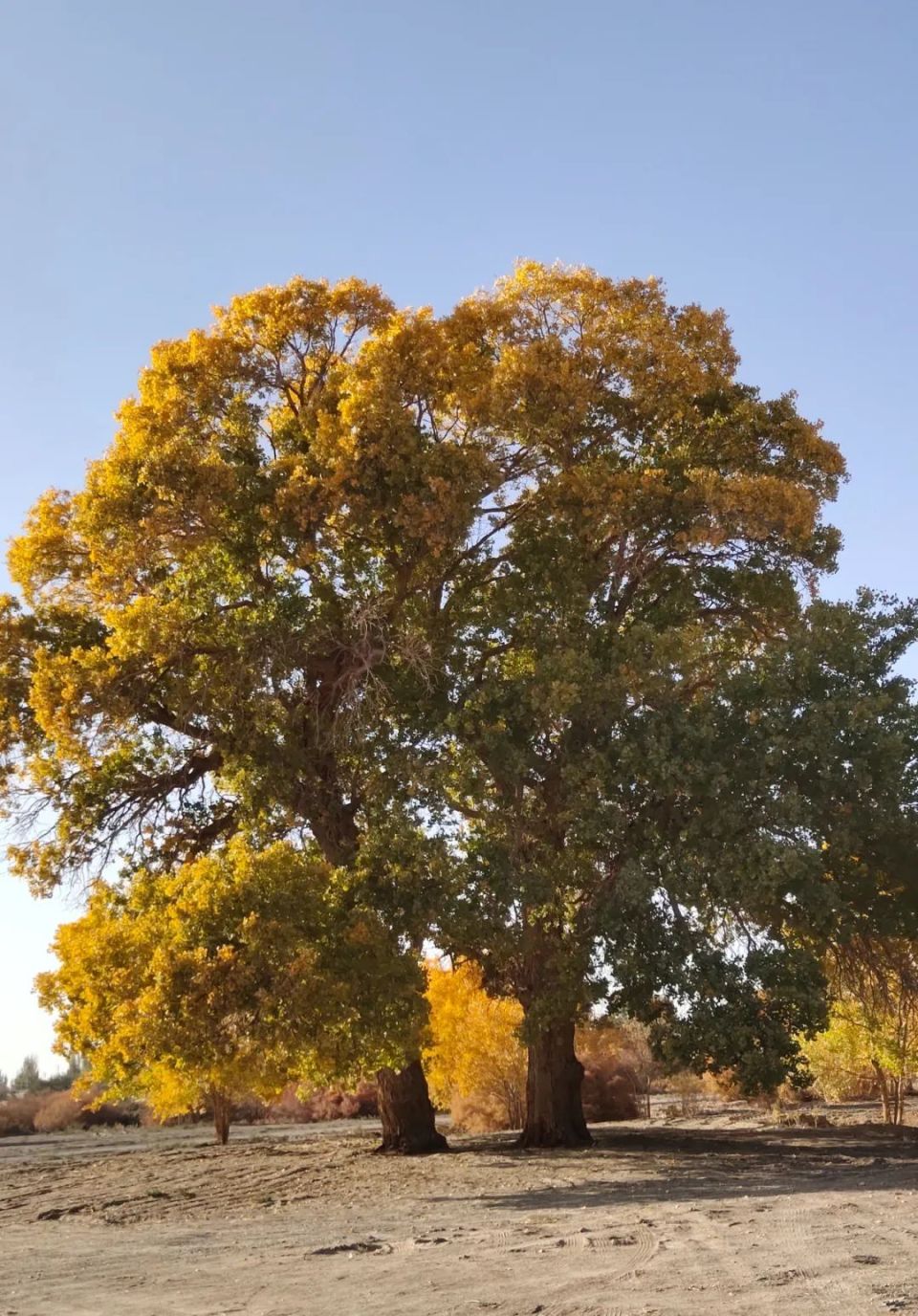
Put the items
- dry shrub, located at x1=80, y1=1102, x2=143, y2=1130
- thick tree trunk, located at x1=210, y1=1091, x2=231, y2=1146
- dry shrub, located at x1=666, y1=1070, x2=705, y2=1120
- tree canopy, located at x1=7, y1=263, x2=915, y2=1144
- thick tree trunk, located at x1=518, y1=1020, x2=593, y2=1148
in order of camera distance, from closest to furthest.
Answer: tree canopy, located at x1=7, y1=263, x2=915, y2=1144, thick tree trunk, located at x1=518, y1=1020, x2=593, y2=1148, thick tree trunk, located at x1=210, y1=1091, x2=231, y2=1146, dry shrub, located at x1=666, y1=1070, x2=705, y2=1120, dry shrub, located at x1=80, y1=1102, x2=143, y2=1130

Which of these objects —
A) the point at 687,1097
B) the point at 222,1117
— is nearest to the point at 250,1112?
the point at 687,1097

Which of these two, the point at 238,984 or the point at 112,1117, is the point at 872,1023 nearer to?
the point at 238,984

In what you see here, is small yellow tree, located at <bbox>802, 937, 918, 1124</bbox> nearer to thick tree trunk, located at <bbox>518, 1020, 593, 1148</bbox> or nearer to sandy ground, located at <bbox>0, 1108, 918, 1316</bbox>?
sandy ground, located at <bbox>0, 1108, 918, 1316</bbox>

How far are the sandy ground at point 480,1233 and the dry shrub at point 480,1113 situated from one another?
29.0ft

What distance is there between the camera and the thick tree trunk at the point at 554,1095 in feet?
81.4

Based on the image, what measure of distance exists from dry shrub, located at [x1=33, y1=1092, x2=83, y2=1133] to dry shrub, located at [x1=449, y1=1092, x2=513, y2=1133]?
67.5ft

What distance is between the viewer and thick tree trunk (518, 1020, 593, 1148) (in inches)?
977

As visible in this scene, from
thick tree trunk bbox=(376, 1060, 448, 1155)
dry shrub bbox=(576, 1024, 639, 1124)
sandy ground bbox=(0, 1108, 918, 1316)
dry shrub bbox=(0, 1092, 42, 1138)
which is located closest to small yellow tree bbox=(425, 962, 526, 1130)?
dry shrub bbox=(576, 1024, 639, 1124)

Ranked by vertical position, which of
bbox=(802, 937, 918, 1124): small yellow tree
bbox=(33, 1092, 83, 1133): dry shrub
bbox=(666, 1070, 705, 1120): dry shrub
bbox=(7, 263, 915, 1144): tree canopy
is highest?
bbox=(7, 263, 915, 1144): tree canopy

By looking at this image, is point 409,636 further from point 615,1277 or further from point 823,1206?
point 615,1277

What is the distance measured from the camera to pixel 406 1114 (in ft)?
82.3

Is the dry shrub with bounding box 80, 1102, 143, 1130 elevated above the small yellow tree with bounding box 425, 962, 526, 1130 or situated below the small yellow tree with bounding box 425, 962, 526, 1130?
below

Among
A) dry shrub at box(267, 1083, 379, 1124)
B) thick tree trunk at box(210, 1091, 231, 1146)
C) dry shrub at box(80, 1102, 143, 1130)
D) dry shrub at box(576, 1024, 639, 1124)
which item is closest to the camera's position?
thick tree trunk at box(210, 1091, 231, 1146)

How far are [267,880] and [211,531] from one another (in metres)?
6.35
